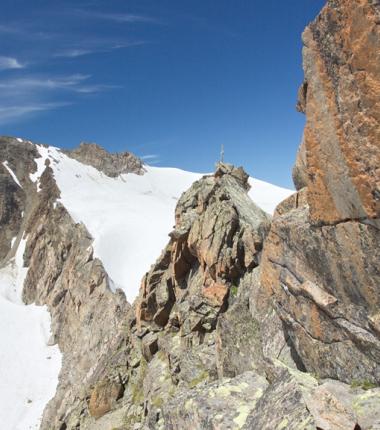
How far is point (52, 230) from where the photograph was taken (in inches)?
2936

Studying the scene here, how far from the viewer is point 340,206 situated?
31.3ft

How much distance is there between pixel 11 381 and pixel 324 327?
4471 cm

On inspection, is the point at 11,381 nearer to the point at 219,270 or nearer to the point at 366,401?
the point at 219,270

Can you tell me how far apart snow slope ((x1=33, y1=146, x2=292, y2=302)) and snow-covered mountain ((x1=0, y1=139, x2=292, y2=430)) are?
0.48 feet

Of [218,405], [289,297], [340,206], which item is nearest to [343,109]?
[340,206]

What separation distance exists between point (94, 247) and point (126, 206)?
81.2ft

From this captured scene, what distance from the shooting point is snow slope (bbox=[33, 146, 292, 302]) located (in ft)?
191

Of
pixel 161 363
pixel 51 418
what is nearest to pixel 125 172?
pixel 51 418

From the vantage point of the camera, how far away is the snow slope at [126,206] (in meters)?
58.2

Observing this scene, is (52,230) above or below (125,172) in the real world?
below

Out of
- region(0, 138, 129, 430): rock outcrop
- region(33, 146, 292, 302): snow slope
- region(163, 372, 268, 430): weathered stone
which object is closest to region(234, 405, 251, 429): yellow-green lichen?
region(163, 372, 268, 430): weathered stone

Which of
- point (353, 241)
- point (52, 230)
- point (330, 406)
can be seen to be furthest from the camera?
point (52, 230)

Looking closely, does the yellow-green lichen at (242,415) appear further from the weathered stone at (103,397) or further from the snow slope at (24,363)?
the snow slope at (24,363)

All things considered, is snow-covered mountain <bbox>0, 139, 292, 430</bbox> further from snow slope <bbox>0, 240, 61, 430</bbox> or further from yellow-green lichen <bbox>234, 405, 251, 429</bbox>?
yellow-green lichen <bbox>234, 405, 251, 429</bbox>
